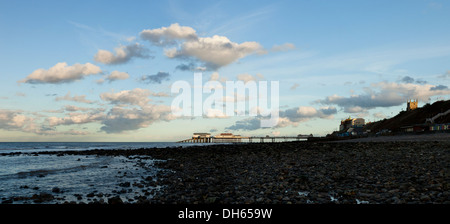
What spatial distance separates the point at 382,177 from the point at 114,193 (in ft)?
47.3

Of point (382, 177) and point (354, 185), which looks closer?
point (354, 185)

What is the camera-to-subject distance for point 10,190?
18062 mm
